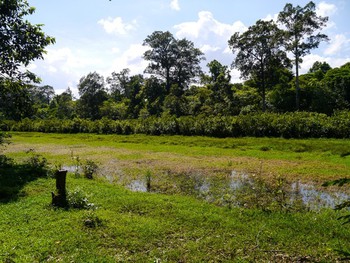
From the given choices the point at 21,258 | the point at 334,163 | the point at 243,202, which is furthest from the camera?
the point at 334,163

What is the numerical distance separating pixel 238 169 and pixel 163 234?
9883mm

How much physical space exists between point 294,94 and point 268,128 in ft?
44.6

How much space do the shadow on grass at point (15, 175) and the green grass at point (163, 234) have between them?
1.12 m

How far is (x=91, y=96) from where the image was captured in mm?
67375

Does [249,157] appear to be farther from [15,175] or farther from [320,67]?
[320,67]

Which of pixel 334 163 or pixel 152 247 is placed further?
pixel 334 163

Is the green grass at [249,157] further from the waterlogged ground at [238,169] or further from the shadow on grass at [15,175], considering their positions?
the shadow on grass at [15,175]

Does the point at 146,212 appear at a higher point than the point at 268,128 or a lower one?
lower

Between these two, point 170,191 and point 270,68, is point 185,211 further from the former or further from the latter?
point 270,68

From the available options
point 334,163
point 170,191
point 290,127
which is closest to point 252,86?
point 290,127

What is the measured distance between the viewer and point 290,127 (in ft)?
87.7

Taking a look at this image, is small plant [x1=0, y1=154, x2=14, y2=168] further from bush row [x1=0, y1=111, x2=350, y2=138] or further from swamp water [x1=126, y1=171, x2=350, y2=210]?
bush row [x1=0, y1=111, x2=350, y2=138]

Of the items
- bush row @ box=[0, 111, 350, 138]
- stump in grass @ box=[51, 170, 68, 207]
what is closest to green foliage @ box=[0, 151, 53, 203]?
stump in grass @ box=[51, 170, 68, 207]

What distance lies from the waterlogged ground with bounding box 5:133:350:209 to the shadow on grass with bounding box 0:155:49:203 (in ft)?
6.52
